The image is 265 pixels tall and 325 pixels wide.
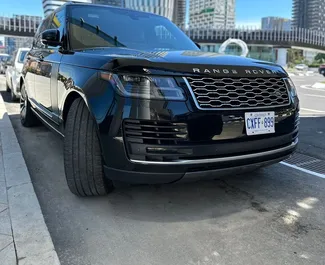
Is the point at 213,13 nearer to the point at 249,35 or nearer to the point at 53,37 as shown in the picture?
the point at 249,35

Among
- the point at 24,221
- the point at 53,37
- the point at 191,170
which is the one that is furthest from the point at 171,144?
the point at 53,37

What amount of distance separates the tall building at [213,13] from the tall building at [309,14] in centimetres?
1836

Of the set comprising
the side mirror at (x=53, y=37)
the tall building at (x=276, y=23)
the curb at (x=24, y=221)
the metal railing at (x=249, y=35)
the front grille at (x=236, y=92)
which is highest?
the tall building at (x=276, y=23)

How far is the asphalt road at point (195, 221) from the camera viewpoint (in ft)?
7.64

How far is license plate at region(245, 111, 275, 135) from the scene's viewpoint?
265 cm

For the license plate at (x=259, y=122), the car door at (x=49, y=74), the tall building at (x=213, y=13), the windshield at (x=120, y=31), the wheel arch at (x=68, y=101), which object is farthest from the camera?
the tall building at (x=213, y=13)

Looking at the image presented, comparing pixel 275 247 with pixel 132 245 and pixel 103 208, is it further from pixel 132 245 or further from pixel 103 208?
pixel 103 208

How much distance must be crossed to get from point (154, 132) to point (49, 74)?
2.02 metres

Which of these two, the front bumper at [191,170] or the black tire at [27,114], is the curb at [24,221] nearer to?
the front bumper at [191,170]

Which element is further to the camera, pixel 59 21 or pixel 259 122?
pixel 59 21

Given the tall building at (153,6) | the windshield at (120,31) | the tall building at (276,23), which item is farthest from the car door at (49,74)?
the tall building at (276,23)

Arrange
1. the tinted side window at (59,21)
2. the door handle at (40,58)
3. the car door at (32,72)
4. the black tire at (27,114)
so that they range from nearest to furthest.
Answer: the tinted side window at (59,21)
the door handle at (40,58)
the car door at (32,72)
the black tire at (27,114)

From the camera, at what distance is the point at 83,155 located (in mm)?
2832

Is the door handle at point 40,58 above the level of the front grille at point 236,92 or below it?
above
